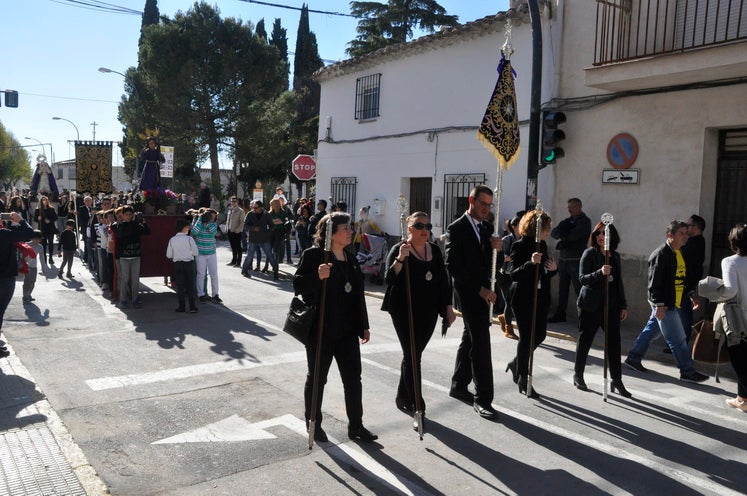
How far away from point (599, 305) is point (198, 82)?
1261 inches

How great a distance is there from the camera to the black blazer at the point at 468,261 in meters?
5.57

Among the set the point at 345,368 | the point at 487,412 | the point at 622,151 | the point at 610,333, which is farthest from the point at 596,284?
the point at 622,151

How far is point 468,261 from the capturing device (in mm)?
5656

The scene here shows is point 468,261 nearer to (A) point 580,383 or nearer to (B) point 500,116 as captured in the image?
(A) point 580,383

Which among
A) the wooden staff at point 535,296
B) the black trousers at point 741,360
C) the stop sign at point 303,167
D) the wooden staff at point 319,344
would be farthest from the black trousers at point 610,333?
the stop sign at point 303,167

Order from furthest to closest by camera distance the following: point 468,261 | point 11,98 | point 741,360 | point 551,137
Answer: point 11,98 < point 551,137 < point 741,360 < point 468,261

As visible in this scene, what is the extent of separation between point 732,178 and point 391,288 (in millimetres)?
6491

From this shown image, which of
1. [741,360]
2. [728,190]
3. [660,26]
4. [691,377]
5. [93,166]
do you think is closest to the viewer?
[741,360]

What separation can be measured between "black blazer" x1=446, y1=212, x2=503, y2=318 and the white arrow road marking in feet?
5.40

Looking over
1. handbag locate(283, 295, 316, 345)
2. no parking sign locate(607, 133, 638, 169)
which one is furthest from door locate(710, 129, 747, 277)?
handbag locate(283, 295, 316, 345)

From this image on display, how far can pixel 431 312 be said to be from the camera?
5.46 m

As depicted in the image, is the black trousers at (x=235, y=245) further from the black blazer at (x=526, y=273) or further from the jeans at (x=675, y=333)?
the jeans at (x=675, y=333)

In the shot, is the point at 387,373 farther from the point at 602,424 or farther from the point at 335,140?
the point at 335,140

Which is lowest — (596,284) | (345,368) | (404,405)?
(404,405)
